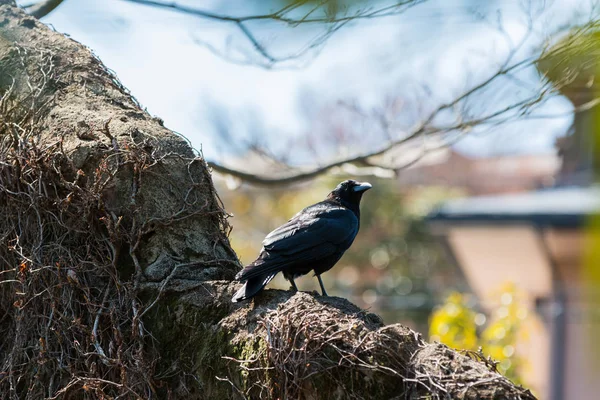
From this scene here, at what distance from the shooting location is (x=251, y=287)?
296 cm

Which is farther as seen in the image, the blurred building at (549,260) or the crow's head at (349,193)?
the blurred building at (549,260)

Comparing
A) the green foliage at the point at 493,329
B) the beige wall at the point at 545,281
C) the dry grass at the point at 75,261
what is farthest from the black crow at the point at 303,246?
the beige wall at the point at 545,281

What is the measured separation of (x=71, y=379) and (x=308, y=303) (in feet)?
3.39

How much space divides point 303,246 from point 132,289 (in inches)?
29.3

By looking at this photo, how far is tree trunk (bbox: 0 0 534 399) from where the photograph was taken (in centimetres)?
257

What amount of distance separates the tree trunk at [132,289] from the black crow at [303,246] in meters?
0.10

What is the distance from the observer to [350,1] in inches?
129

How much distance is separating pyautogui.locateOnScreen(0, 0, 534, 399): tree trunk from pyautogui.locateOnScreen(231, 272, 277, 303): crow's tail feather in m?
0.04

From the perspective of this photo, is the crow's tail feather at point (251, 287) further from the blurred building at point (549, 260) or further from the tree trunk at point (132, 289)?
the blurred building at point (549, 260)

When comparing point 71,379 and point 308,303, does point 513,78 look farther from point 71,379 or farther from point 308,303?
point 71,379

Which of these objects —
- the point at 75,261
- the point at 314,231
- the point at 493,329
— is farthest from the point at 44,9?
the point at 493,329

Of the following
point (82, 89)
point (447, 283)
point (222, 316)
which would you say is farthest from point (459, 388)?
point (447, 283)

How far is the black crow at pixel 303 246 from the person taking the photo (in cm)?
299

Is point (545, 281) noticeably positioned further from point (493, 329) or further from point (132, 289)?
point (132, 289)
